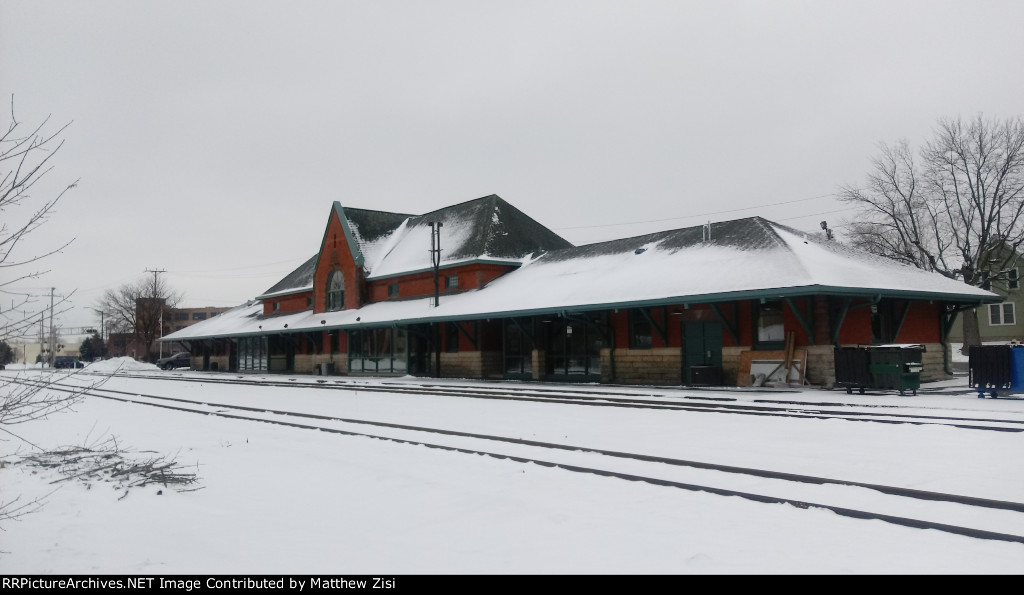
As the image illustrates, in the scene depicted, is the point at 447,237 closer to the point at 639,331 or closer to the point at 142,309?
the point at 639,331

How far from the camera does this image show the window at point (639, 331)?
2427cm

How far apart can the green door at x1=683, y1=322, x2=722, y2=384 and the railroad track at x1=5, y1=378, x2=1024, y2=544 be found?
11770 mm

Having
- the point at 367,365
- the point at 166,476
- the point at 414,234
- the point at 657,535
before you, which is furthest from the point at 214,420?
the point at 414,234

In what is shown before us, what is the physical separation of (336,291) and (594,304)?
22856mm

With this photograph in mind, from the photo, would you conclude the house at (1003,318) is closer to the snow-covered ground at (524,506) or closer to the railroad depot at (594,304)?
the railroad depot at (594,304)

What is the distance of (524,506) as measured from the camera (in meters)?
6.50

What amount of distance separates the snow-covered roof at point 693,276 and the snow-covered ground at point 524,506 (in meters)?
7.90

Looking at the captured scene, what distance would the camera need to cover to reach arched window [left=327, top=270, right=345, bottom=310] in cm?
4153

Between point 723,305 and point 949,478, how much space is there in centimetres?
1481

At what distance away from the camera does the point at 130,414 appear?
57.7 feet

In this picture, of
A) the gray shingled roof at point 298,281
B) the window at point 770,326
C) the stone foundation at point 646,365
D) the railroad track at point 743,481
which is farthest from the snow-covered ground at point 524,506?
the gray shingled roof at point 298,281

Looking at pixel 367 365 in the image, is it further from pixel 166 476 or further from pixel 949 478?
pixel 949 478

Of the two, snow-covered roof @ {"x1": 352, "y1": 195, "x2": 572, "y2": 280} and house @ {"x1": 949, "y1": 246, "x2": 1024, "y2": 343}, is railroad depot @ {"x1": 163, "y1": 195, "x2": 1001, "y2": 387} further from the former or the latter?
house @ {"x1": 949, "y1": 246, "x2": 1024, "y2": 343}

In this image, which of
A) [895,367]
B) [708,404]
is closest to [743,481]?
[708,404]
